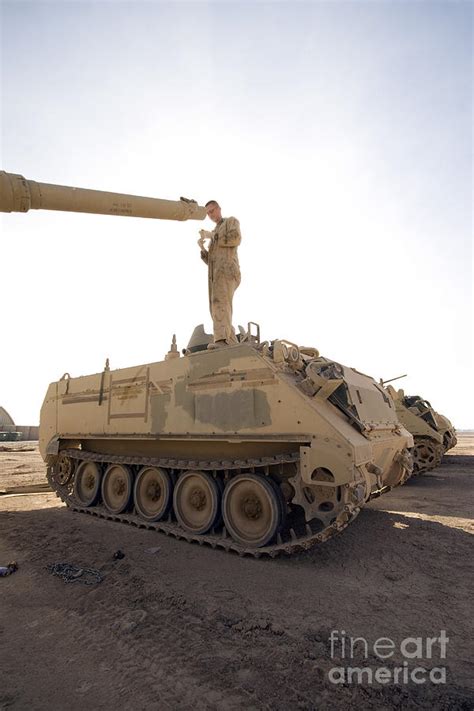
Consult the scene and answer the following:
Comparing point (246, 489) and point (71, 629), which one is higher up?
point (246, 489)

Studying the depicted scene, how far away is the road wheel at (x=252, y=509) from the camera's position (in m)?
5.89

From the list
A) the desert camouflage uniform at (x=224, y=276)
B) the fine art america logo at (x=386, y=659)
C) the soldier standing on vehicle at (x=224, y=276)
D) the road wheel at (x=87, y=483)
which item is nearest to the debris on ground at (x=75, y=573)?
the fine art america logo at (x=386, y=659)

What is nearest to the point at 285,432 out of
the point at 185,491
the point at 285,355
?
the point at 285,355

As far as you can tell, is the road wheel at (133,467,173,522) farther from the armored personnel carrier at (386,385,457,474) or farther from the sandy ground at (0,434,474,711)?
the armored personnel carrier at (386,385,457,474)

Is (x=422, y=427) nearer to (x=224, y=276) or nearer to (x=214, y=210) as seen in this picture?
(x=224, y=276)

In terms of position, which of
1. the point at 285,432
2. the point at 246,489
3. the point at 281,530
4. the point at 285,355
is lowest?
the point at 281,530

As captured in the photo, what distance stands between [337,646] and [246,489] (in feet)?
9.38

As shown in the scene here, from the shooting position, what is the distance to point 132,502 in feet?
27.1

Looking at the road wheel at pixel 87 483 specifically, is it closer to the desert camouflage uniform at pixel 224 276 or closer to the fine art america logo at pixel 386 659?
the desert camouflage uniform at pixel 224 276

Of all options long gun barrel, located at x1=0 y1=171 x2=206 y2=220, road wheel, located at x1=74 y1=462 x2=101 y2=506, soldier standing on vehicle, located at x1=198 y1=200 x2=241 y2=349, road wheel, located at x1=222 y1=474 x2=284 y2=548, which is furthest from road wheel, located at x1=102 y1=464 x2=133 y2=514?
long gun barrel, located at x1=0 y1=171 x2=206 y2=220

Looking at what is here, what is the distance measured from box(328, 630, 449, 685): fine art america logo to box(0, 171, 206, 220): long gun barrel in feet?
25.7

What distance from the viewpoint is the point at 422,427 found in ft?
49.3

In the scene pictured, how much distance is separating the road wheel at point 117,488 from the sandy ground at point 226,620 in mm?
1126

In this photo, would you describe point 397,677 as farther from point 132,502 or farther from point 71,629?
point 132,502
